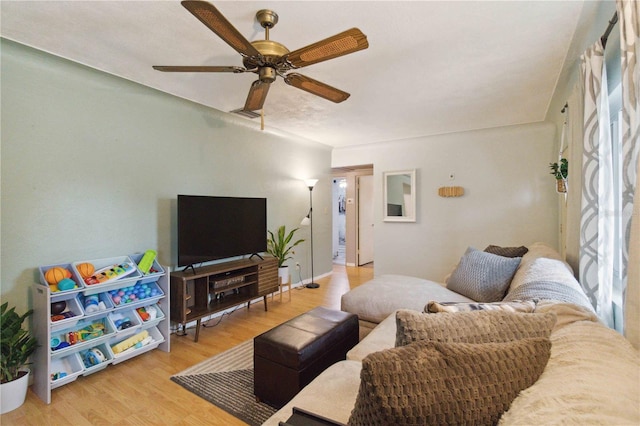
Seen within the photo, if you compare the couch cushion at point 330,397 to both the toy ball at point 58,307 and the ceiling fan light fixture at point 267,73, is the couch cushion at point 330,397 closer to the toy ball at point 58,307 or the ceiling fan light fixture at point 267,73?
the ceiling fan light fixture at point 267,73

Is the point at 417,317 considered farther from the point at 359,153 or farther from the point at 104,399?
the point at 359,153

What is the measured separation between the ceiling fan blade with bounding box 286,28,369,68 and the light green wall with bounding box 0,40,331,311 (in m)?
1.88

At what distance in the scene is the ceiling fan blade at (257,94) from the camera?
1989mm

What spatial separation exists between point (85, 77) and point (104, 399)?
245 cm

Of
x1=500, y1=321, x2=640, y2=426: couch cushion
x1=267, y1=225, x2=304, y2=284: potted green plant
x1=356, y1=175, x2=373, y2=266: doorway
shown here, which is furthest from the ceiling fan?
x1=356, y1=175, x2=373, y2=266: doorway

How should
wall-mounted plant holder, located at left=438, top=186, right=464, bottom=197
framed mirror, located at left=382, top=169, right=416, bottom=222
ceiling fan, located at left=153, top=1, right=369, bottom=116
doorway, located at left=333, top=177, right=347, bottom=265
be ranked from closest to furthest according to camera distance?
ceiling fan, located at left=153, top=1, right=369, bottom=116 → wall-mounted plant holder, located at left=438, top=186, right=464, bottom=197 → framed mirror, located at left=382, top=169, right=416, bottom=222 → doorway, located at left=333, top=177, right=347, bottom=265

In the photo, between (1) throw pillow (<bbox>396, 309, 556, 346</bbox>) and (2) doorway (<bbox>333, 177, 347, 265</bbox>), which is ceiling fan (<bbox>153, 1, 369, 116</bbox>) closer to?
(1) throw pillow (<bbox>396, 309, 556, 346</bbox>)

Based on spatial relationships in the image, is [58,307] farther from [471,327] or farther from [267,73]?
[471,327]

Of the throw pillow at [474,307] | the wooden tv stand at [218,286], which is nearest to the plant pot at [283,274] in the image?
the wooden tv stand at [218,286]

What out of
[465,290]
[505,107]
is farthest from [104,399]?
[505,107]

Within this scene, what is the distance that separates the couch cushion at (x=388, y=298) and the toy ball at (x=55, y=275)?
7.15 feet

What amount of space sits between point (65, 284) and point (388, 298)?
96.2 inches

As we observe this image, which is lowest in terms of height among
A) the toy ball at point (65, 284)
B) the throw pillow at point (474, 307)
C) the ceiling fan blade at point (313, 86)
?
the toy ball at point (65, 284)

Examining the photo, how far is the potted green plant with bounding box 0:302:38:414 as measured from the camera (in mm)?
1853
